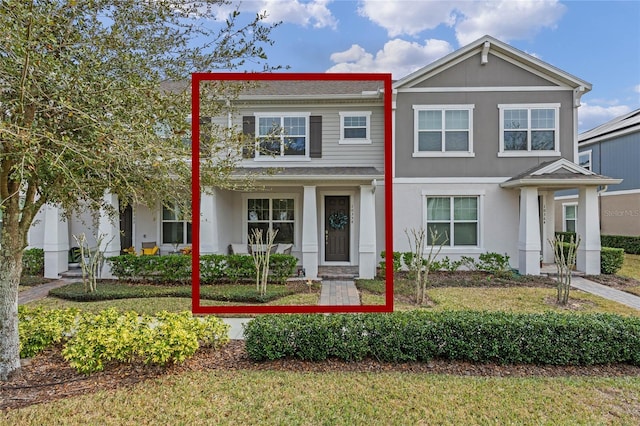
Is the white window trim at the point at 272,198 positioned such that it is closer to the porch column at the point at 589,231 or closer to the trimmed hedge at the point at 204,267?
the trimmed hedge at the point at 204,267

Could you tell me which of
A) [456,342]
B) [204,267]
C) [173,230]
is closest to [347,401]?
[456,342]

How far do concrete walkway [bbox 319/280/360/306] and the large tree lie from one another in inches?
180

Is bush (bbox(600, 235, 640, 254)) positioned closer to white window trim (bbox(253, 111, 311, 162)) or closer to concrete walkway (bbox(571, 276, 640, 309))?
concrete walkway (bbox(571, 276, 640, 309))

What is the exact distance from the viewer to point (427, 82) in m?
11.6

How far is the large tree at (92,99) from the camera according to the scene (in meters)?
3.11

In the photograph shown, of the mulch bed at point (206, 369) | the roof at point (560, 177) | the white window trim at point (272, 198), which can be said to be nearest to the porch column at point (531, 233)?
the roof at point (560, 177)

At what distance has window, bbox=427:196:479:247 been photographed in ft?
38.0

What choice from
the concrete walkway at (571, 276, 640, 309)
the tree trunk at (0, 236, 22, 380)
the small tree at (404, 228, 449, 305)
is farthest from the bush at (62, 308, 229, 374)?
the concrete walkway at (571, 276, 640, 309)

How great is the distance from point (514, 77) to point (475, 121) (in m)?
2.02

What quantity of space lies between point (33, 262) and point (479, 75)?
15.9 metres

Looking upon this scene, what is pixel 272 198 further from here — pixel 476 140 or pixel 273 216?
pixel 476 140

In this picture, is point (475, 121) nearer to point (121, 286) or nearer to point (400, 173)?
point (400, 173)

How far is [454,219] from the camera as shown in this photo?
38.2 feet

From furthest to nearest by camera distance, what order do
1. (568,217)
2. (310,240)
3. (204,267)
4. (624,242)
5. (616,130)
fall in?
1. (568,217)
2. (616,130)
3. (624,242)
4. (310,240)
5. (204,267)
